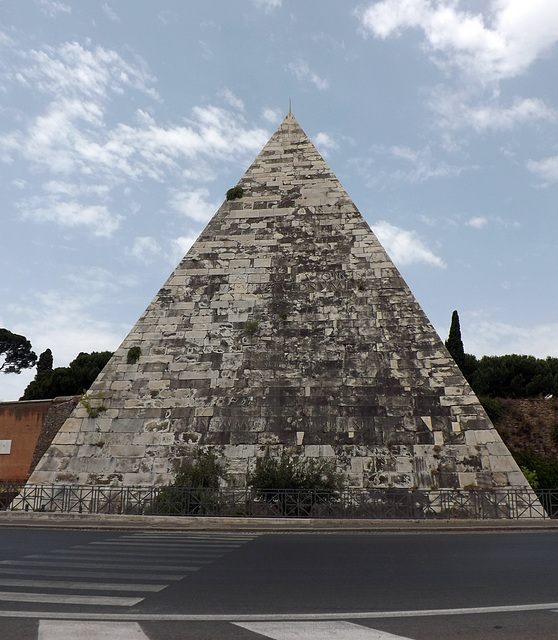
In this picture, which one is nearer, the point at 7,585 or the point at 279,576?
the point at 7,585

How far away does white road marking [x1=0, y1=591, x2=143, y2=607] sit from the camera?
3947 mm

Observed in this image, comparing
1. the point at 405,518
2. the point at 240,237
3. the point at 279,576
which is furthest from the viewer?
the point at 240,237

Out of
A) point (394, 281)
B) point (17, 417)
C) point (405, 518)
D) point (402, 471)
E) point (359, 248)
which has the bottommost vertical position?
point (405, 518)

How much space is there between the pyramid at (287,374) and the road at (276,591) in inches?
180

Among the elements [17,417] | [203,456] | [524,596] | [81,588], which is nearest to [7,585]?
[81,588]

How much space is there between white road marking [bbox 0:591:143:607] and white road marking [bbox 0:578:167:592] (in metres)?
0.33

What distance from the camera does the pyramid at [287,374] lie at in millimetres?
12539

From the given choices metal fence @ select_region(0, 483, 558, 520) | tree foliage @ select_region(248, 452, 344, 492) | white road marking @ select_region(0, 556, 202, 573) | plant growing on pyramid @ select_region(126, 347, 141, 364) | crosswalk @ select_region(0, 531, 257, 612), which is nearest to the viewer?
crosswalk @ select_region(0, 531, 257, 612)

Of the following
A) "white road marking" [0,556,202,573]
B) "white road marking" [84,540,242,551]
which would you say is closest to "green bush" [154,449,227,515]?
"white road marking" [84,540,242,551]

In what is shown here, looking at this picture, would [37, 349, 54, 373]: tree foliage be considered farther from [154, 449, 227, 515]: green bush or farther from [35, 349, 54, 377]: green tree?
[154, 449, 227, 515]: green bush

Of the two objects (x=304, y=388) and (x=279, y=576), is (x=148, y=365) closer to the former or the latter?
(x=304, y=388)

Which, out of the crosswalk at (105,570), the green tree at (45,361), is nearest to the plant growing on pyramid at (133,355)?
the crosswalk at (105,570)

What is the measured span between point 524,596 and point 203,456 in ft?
30.2

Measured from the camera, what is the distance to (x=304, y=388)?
13430mm
